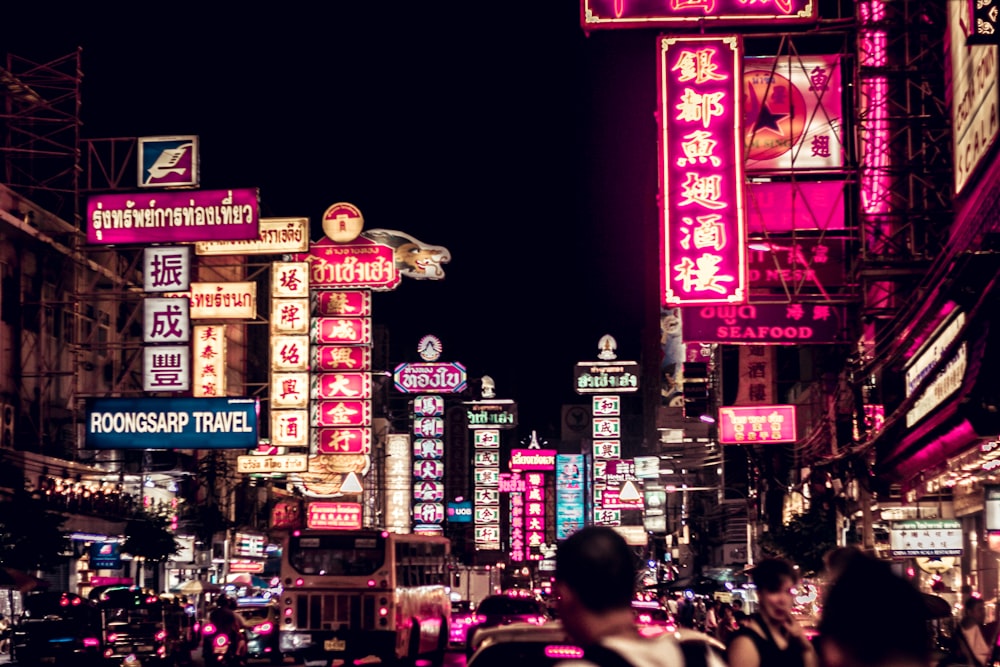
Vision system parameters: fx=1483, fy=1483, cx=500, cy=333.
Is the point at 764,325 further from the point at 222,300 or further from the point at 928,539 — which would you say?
the point at 222,300

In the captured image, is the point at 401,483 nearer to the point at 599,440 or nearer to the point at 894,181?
the point at 599,440

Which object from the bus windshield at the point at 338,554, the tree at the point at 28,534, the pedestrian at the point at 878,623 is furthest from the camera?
the tree at the point at 28,534

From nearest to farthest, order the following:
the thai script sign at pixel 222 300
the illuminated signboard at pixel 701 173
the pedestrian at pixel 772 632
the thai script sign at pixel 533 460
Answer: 1. the pedestrian at pixel 772 632
2. the illuminated signboard at pixel 701 173
3. the thai script sign at pixel 222 300
4. the thai script sign at pixel 533 460

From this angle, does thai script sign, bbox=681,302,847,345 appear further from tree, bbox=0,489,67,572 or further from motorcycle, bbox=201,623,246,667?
tree, bbox=0,489,67,572

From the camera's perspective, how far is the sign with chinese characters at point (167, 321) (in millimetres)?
39969

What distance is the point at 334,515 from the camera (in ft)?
192

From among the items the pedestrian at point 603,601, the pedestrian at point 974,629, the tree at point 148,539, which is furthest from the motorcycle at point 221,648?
the pedestrian at point 603,601

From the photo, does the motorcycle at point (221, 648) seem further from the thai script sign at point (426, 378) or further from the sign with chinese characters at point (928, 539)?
the thai script sign at point (426, 378)

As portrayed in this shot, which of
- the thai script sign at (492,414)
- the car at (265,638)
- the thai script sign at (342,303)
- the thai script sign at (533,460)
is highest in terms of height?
the thai script sign at (342,303)

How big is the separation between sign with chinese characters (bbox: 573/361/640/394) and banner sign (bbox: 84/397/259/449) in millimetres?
68067

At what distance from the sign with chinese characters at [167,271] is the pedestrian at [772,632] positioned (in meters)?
33.9

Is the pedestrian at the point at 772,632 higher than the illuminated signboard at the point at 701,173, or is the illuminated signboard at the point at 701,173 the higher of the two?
the illuminated signboard at the point at 701,173

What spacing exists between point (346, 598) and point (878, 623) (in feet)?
91.1

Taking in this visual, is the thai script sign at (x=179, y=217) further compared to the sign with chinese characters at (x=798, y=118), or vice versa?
the thai script sign at (x=179, y=217)
